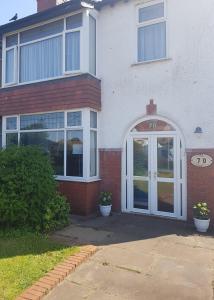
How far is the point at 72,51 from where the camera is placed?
9.23 m

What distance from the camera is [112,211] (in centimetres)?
898

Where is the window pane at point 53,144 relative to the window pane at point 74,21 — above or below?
below

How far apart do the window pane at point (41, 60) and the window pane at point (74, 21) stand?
1.66 ft

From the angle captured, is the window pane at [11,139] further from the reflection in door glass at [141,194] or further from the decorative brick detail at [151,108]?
the decorative brick detail at [151,108]

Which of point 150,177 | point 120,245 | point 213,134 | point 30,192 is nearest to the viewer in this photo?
point 120,245

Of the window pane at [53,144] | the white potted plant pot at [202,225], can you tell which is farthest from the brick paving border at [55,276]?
the window pane at [53,144]

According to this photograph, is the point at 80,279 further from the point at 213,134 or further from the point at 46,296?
the point at 213,134

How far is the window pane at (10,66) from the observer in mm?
10531

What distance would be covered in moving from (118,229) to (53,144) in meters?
3.73

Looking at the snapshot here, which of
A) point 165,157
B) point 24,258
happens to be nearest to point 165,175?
point 165,157

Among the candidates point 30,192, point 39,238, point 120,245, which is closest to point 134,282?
point 120,245

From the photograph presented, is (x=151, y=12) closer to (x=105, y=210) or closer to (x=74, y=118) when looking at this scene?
(x=74, y=118)

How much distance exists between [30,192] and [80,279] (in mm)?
2916

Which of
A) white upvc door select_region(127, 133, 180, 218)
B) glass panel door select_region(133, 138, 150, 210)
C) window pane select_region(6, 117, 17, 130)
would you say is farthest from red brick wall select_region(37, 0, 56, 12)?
glass panel door select_region(133, 138, 150, 210)
